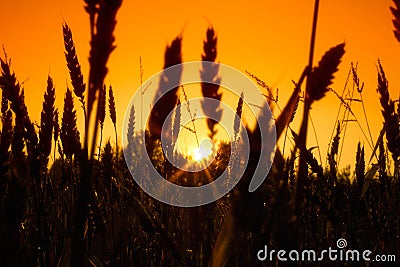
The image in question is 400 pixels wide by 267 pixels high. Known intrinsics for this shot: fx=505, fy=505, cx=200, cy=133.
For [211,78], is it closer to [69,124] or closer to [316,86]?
[316,86]

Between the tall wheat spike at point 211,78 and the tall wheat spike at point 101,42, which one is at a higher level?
the tall wheat spike at point 211,78

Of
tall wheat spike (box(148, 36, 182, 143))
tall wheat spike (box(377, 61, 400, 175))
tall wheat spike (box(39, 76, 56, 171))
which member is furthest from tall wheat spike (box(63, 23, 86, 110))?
tall wheat spike (box(377, 61, 400, 175))

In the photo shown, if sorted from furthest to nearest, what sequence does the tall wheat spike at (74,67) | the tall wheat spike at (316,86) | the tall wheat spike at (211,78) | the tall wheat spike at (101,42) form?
the tall wheat spike at (74,67), the tall wheat spike at (211,78), the tall wheat spike at (316,86), the tall wheat spike at (101,42)

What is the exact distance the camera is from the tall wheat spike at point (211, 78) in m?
1.05

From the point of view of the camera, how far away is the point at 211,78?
1047 mm

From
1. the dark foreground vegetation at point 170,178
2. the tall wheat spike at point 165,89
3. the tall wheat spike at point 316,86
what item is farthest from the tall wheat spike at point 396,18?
the tall wheat spike at point 165,89

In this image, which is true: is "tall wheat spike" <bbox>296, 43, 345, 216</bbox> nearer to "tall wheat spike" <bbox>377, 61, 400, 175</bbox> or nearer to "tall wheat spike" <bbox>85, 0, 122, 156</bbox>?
"tall wheat spike" <bbox>85, 0, 122, 156</bbox>

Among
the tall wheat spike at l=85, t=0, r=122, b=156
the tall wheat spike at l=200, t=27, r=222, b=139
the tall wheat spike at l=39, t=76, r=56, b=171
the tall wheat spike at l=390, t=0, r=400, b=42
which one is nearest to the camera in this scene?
the tall wheat spike at l=85, t=0, r=122, b=156

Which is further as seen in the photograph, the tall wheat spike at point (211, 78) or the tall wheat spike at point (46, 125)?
the tall wheat spike at point (46, 125)

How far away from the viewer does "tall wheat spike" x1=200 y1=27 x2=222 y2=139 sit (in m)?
1.05

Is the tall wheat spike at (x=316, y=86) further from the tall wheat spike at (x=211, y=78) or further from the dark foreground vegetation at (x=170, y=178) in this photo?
the tall wheat spike at (x=211, y=78)

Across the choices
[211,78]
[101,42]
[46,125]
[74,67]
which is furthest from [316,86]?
[46,125]

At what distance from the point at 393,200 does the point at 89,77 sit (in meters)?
2.08

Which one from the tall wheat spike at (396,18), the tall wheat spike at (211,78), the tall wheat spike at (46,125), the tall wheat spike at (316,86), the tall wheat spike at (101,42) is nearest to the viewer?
the tall wheat spike at (101,42)
